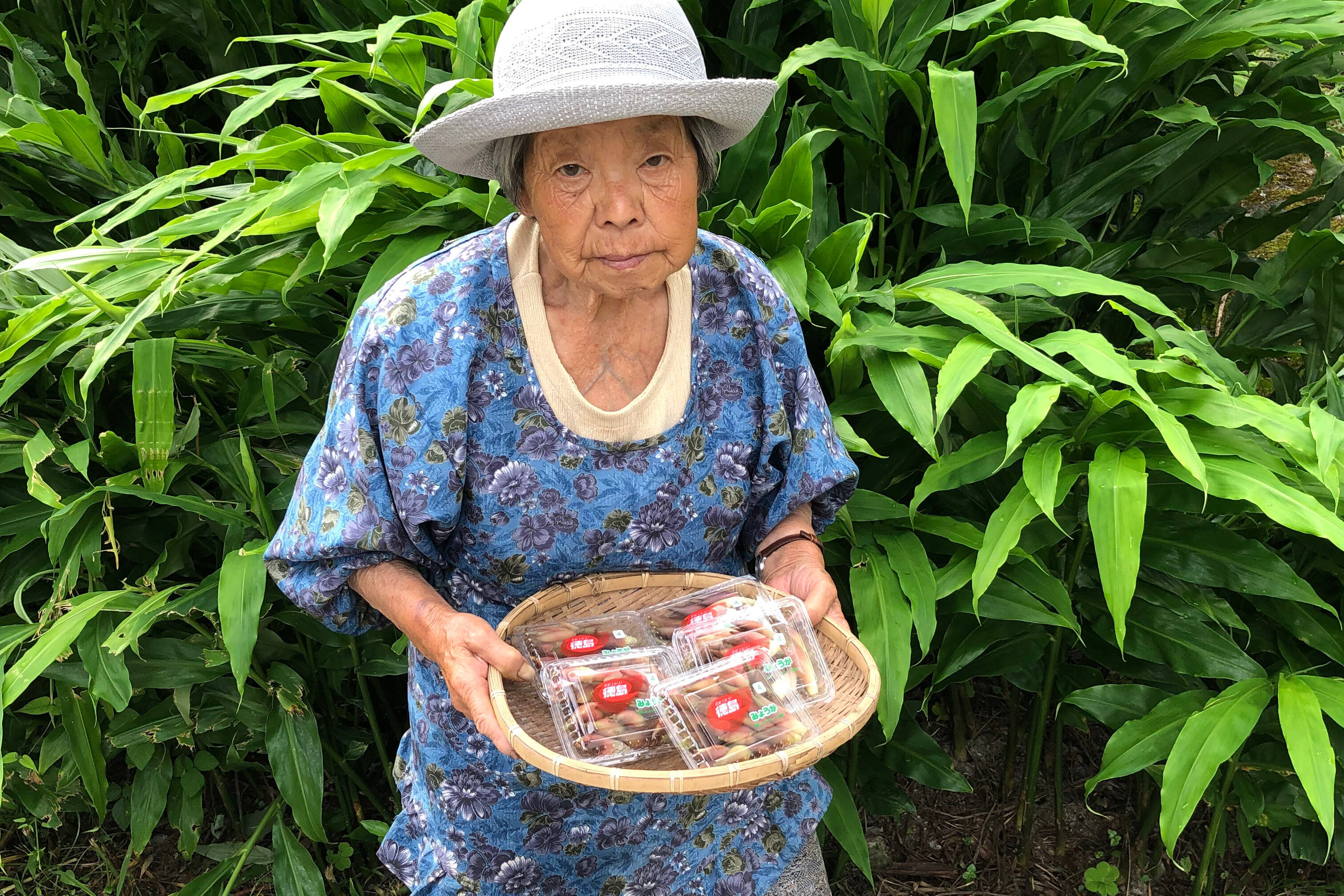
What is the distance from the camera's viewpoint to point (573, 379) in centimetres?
123

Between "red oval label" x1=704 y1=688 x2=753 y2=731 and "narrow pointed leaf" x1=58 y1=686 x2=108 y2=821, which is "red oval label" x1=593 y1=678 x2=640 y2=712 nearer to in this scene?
"red oval label" x1=704 y1=688 x2=753 y2=731

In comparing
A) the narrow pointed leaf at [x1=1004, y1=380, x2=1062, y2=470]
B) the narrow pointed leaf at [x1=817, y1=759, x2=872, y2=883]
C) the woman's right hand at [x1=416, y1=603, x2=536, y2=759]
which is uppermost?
the narrow pointed leaf at [x1=1004, y1=380, x2=1062, y2=470]

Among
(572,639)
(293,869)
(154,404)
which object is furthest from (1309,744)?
(154,404)

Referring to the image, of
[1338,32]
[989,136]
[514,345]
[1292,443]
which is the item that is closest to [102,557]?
[514,345]

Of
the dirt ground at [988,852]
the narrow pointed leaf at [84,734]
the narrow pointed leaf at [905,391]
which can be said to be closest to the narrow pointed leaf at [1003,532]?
the narrow pointed leaf at [905,391]

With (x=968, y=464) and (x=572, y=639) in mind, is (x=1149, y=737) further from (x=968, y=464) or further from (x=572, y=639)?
(x=572, y=639)

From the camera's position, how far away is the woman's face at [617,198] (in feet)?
3.62

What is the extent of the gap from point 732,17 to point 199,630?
148 cm

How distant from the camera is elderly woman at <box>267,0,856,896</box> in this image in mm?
1103

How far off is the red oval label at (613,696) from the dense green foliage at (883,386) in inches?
19.2

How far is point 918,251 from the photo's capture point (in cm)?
203

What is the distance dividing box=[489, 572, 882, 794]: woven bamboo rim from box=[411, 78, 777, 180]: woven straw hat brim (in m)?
0.51

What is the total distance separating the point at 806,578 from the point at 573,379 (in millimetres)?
390

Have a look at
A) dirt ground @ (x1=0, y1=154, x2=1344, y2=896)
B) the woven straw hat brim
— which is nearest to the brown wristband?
the woven straw hat brim
